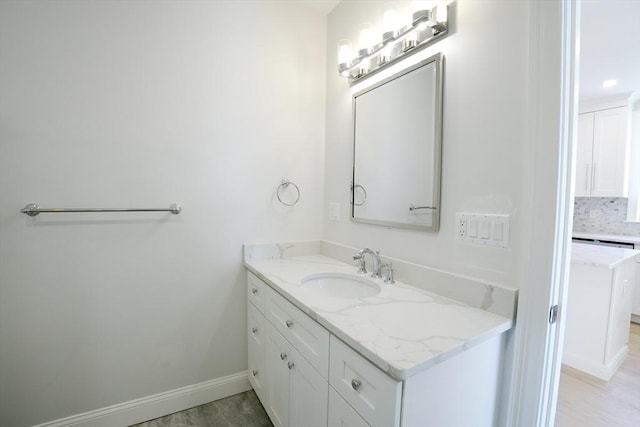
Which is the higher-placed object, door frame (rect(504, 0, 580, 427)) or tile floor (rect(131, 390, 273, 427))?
door frame (rect(504, 0, 580, 427))

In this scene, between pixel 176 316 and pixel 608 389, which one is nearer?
pixel 176 316

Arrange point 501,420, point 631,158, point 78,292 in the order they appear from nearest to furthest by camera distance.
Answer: point 501,420, point 78,292, point 631,158

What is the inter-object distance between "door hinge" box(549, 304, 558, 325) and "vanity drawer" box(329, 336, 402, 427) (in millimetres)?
566

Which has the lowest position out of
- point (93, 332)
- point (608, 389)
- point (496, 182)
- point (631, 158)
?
point (608, 389)

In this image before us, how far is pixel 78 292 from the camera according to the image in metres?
1.40

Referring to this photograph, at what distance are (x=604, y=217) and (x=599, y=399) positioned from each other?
2.66 meters

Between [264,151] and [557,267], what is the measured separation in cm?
152

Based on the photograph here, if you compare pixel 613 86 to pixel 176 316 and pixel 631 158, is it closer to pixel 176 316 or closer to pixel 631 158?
pixel 631 158

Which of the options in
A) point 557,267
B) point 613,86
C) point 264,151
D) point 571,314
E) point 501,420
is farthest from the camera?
point 613,86

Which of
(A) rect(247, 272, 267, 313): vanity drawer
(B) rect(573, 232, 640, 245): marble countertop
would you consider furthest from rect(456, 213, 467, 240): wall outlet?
(B) rect(573, 232, 640, 245): marble countertop

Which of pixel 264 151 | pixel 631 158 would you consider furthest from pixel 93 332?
pixel 631 158

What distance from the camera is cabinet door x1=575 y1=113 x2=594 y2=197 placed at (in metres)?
3.41

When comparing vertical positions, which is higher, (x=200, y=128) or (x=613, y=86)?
(x=613, y=86)

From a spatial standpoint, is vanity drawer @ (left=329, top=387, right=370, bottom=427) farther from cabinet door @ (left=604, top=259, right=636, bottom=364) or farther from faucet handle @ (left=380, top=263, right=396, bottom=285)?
cabinet door @ (left=604, top=259, right=636, bottom=364)
